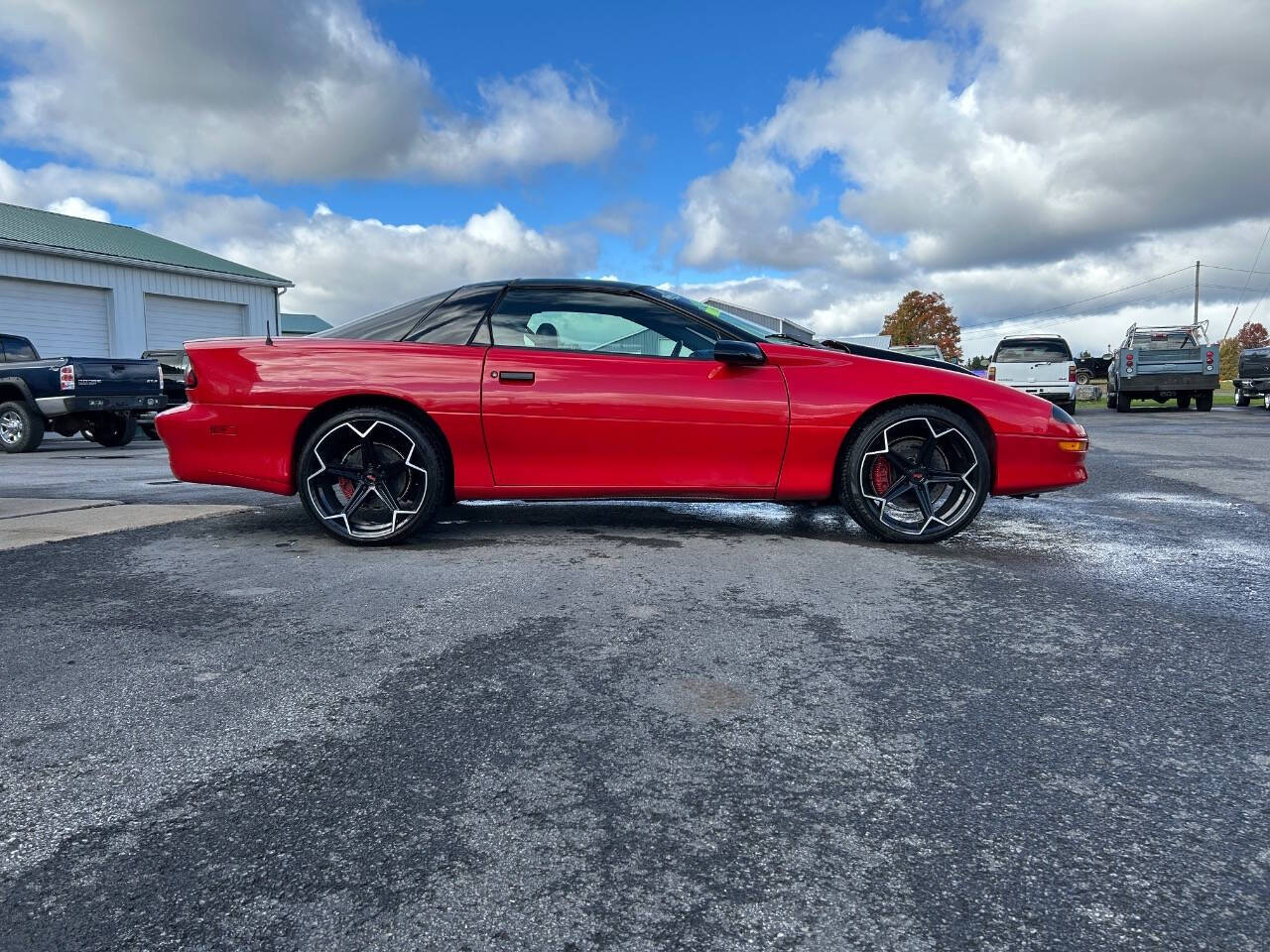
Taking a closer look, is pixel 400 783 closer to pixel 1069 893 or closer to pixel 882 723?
pixel 882 723

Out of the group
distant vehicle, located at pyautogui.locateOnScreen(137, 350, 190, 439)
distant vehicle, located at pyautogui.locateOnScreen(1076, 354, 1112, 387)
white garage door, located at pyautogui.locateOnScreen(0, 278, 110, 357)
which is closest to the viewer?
distant vehicle, located at pyautogui.locateOnScreen(137, 350, 190, 439)

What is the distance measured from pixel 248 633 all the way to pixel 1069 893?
2.48 metres

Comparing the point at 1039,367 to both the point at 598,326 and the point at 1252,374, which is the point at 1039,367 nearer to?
the point at 1252,374

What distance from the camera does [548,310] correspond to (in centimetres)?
455

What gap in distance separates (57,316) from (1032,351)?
76.3 feet

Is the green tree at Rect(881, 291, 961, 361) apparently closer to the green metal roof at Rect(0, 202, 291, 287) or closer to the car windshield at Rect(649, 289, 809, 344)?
the green metal roof at Rect(0, 202, 291, 287)

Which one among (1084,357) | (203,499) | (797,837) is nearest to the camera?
(797,837)

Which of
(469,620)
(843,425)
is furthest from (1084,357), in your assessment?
(469,620)

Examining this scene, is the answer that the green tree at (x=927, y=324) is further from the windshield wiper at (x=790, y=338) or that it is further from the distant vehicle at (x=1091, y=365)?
the windshield wiper at (x=790, y=338)

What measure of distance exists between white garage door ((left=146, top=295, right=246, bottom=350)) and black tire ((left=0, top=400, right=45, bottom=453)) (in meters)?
11.4

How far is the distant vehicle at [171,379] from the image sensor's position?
1344 centimetres

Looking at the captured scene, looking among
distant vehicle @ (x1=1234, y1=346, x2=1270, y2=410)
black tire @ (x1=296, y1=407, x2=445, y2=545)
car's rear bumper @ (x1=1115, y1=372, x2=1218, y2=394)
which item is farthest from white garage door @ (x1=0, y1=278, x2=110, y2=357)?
distant vehicle @ (x1=1234, y1=346, x2=1270, y2=410)

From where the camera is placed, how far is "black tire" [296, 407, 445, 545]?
4.33 m

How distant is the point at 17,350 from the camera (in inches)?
492
